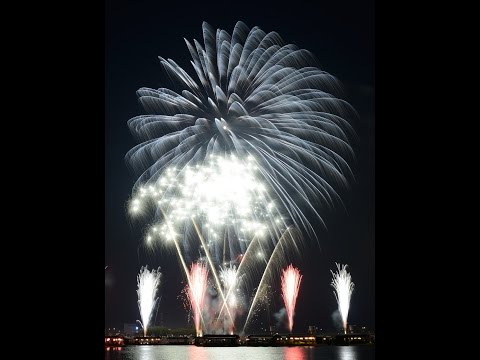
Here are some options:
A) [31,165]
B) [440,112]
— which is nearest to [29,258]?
[31,165]

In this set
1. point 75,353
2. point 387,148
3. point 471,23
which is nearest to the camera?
point 75,353

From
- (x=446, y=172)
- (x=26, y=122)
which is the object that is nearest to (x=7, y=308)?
(x=26, y=122)

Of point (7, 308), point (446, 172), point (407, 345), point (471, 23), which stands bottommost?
point (407, 345)

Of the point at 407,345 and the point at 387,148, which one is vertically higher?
the point at 387,148

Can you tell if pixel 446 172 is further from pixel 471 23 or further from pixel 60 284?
pixel 60 284

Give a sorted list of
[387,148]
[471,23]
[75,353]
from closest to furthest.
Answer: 1. [75,353]
2. [471,23]
3. [387,148]

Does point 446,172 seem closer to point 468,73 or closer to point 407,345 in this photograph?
point 468,73

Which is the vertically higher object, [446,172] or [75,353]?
[446,172]

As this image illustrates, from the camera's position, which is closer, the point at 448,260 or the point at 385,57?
the point at 448,260

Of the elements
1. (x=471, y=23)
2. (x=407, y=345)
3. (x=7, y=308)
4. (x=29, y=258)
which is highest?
(x=471, y=23)
